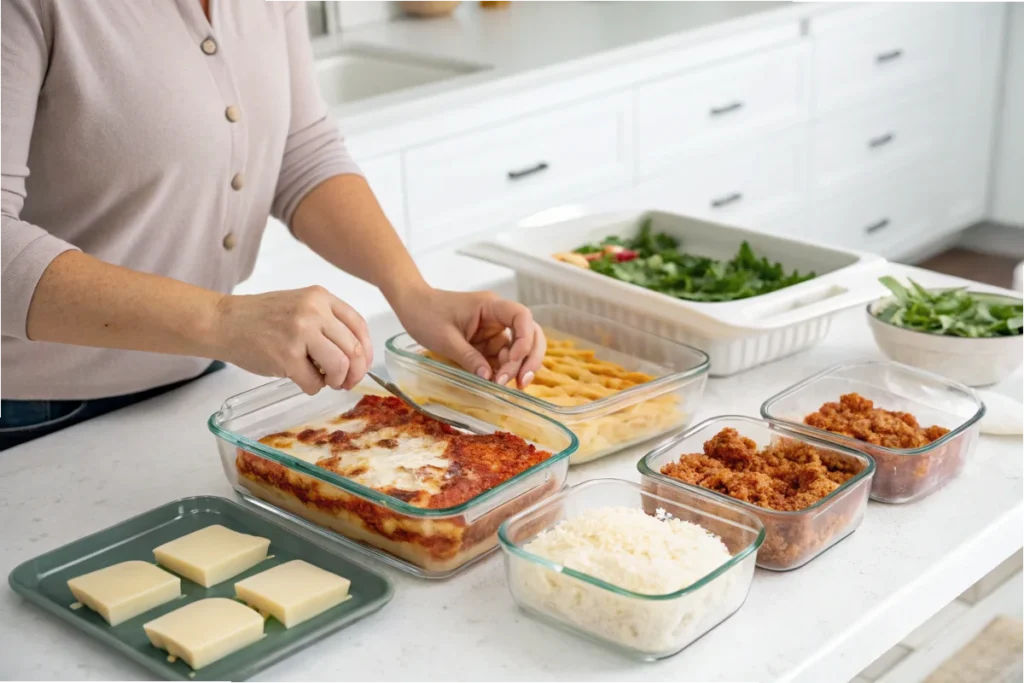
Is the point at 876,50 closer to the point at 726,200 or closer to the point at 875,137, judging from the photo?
the point at 875,137

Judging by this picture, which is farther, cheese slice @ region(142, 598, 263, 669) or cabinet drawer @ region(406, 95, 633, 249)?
cabinet drawer @ region(406, 95, 633, 249)

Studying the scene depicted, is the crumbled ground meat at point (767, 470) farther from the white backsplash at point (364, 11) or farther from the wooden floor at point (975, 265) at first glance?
the wooden floor at point (975, 265)

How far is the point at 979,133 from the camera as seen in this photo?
166 inches

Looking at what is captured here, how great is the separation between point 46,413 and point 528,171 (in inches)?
63.2

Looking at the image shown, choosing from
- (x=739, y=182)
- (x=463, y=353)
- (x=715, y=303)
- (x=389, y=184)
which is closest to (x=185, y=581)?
(x=463, y=353)

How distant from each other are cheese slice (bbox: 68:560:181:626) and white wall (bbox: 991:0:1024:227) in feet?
12.8

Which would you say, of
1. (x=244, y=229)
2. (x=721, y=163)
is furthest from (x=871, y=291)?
(x=721, y=163)

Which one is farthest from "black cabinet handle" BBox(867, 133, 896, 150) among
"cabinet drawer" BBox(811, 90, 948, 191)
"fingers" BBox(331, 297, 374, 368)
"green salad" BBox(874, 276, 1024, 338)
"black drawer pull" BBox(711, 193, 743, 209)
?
"fingers" BBox(331, 297, 374, 368)

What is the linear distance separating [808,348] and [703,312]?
0.70 ft

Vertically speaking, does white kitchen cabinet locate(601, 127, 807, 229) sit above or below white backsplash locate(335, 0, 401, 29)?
below

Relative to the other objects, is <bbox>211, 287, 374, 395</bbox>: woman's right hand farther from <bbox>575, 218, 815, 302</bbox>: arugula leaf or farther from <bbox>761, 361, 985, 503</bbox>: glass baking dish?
<bbox>575, 218, 815, 302</bbox>: arugula leaf

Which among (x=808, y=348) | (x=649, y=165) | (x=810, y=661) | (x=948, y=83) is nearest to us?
(x=810, y=661)

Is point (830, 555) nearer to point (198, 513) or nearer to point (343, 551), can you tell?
point (343, 551)

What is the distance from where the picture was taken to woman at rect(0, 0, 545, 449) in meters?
1.09
